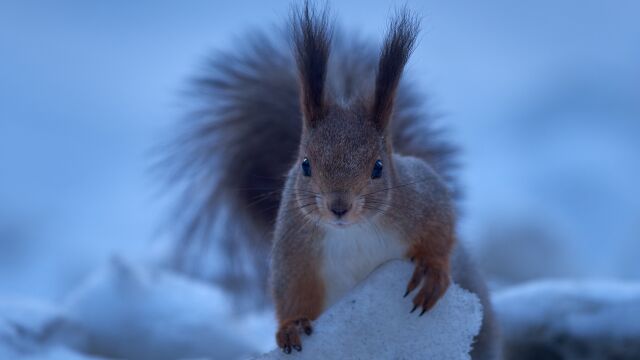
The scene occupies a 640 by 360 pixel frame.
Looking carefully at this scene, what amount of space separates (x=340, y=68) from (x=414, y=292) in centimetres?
94

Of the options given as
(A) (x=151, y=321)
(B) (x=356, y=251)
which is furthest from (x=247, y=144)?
(B) (x=356, y=251)

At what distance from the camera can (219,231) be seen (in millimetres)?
2238

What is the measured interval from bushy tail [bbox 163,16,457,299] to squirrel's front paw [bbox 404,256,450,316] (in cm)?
66

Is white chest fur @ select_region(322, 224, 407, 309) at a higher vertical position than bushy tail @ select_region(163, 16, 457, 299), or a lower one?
lower

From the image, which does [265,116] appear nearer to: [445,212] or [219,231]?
[219,231]

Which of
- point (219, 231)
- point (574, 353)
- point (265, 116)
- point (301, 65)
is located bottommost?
point (574, 353)

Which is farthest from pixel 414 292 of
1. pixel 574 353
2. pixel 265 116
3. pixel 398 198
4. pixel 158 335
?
pixel 158 335

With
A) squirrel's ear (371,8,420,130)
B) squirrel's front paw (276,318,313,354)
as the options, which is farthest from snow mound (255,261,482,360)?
squirrel's ear (371,8,420,130)

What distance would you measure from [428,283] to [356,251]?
131mm

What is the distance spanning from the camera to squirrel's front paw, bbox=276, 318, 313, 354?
1.32 m

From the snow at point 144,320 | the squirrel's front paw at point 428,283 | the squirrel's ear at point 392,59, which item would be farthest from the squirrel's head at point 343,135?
the snow at point 144,320

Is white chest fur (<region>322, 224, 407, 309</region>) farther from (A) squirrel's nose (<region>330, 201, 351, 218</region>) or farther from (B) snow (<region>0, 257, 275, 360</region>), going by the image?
(B) snow (<region>0, 257, 275, 360</region>)

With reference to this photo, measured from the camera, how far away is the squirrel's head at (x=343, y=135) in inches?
49.7

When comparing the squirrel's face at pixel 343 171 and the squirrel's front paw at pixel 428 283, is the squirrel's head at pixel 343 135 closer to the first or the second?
the squirrel's face at pixel 343 171
